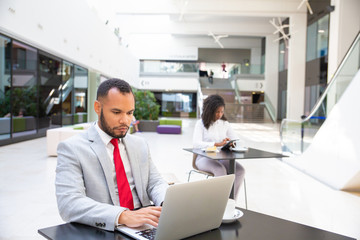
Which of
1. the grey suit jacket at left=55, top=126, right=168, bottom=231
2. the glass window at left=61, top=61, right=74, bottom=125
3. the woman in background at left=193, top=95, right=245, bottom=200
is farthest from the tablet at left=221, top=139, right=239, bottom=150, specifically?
the glass window at left=61, top=61, right=74, bottom=125

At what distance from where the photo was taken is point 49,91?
1247cm

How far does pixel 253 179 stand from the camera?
19.2 ft

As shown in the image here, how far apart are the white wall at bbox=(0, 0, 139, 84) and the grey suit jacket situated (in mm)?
7690

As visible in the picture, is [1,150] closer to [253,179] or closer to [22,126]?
[22,126]

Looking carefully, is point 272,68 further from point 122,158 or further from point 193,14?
point 122,158

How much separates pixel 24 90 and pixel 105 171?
10.1 meters

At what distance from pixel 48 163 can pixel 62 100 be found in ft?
24.3

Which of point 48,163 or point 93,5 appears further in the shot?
point 93,5

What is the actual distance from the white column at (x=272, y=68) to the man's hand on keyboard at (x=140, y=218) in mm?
25519

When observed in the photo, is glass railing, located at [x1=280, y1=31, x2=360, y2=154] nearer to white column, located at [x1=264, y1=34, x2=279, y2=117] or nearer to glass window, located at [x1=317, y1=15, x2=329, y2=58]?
Result: glass window, located at [x1=317, y1=15, x2=329, y2=58]

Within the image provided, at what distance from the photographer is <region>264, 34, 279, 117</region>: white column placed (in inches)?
1015

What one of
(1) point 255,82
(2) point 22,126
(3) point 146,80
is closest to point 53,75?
(2) point 22,126

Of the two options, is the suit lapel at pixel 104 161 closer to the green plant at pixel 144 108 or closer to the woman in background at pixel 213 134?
the woman in background at pixel 213 134

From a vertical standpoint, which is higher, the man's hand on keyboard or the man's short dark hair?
the man's short dark hair
